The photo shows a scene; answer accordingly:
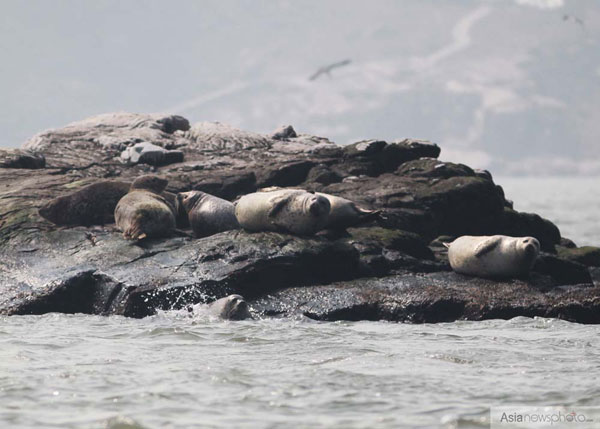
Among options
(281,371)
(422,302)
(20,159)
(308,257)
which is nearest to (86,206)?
(308,257)

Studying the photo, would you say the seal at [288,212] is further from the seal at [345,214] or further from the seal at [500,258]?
the seal at [500,258]

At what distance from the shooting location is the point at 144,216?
53.1ft

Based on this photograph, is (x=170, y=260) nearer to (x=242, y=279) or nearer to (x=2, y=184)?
(x=242, y=279)

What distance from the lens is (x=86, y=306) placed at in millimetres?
14938

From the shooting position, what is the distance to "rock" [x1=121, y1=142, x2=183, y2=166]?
2244 cm

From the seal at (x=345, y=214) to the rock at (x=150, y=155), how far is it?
21.0 ft

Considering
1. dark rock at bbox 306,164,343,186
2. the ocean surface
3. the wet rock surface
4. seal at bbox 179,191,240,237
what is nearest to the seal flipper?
the wet rock surface

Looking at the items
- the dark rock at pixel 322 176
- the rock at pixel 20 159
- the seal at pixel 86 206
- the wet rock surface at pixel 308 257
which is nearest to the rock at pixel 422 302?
the wet rock surface at pixel 308 257

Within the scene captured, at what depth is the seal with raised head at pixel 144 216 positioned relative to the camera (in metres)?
16.2

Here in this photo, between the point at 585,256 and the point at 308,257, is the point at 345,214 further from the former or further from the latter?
the point at 585,256

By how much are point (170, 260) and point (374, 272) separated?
305cm

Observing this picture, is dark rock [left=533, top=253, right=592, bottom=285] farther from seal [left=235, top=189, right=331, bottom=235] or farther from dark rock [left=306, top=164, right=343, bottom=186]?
dark rock [left=306, top=164, right=343, bottom=186]

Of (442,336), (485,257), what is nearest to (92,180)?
(485,257)

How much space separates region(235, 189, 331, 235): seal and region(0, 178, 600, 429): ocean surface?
7.73 feet
